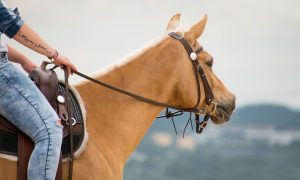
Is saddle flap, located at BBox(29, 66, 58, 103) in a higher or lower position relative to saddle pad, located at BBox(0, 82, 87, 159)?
higher

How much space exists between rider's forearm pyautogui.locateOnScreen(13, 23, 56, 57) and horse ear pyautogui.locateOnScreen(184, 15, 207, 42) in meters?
1.85

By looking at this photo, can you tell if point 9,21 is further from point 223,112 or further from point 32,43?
point 223,112

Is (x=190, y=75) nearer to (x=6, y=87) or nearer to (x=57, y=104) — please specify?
(x=57, y=104)

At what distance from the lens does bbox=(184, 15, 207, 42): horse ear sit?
7066 mm

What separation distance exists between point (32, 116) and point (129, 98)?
1.45 metres

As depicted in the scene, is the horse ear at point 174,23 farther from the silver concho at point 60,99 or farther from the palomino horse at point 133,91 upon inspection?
the silver concho at point 60,99

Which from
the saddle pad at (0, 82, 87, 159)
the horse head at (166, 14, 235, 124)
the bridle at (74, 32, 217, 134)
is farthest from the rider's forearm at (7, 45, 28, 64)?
the horse head at (166, 14, 235, 124)

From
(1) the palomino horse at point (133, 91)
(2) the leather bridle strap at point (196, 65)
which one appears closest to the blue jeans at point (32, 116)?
(1) the palomino horse at point (133, 91)

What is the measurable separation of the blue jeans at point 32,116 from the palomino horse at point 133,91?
17.4 inches

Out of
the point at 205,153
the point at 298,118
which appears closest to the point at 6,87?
the point at 298,118

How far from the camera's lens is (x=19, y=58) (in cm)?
636

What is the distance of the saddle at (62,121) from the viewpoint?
5.42 meters

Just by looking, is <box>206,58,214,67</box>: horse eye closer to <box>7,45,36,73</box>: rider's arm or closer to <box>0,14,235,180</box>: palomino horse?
<box>0,14,235,180</box>: palomino horse

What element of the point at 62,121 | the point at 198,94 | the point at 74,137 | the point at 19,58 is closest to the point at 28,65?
the point at 19,58
